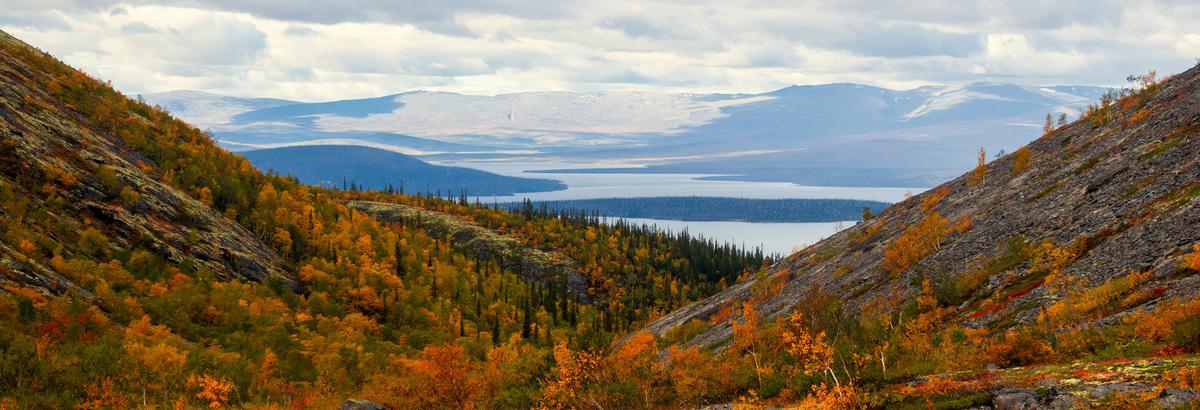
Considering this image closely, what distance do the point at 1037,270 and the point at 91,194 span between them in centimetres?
12595

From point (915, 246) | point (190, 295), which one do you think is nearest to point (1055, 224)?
point (915, 246)

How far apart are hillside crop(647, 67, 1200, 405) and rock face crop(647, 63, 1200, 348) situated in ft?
0.82

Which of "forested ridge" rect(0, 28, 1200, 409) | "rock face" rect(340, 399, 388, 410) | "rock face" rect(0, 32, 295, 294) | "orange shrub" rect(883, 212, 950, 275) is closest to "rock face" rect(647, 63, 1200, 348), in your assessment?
"forested ridge" rect(0, 28, 1200, 409)

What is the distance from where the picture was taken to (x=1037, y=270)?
6750 cm

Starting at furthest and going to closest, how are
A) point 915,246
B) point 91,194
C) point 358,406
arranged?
1. point 91,194
2. point 915,246
3. point 358,406

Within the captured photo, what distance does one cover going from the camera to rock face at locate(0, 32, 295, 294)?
106188 millimetres

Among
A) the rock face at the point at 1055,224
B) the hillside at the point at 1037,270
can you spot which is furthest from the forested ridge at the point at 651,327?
the rock face at the point at 1055,224

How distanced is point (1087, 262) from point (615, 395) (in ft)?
132

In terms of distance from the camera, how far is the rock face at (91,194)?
106 m

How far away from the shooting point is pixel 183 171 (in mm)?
157250

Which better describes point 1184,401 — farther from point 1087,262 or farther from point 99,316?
point 99,316

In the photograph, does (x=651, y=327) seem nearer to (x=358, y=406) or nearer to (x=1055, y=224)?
(x=1055, y=224)

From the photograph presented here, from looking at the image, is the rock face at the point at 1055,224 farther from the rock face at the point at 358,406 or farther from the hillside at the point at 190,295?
the rock face at the point at 358,406

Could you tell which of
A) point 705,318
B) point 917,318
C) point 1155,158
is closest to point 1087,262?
point 917,318
